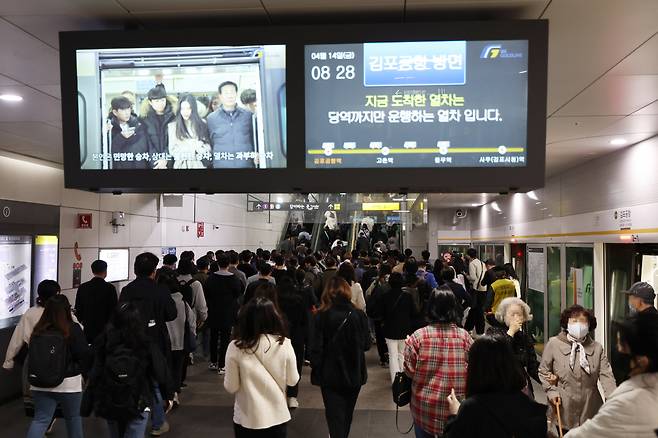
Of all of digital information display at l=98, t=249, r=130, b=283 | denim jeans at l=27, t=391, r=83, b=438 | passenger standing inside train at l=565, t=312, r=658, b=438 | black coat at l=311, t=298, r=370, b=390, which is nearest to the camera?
passenger standing inside train at l=565, t=312, r=658, b=438

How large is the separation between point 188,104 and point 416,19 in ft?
5.38

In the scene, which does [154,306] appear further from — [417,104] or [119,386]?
[417,104]

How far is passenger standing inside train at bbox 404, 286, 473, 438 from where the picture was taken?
368 centimetres

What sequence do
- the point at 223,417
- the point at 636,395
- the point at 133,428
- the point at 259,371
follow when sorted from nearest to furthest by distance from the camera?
1. the point at 636,395
2. the point at 259,371
3. the point at 133,428
4. the point at 223,417

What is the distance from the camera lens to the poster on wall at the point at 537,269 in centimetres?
1116

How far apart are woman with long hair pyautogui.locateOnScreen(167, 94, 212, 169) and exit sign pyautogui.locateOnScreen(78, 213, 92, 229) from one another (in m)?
6.59

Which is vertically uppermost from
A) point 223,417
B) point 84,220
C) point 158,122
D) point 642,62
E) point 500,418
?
point 642,62

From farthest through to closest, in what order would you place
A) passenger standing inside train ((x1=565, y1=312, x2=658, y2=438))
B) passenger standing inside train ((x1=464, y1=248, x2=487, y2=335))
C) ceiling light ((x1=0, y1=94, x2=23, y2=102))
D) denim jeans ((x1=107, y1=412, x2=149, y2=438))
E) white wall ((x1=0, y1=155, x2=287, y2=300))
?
passenger standing inside train ((x1=464, y1=248, x2=487, y2=335)) < white wall ((x1=0, y1=155, x2=287, y2=300)) < ceiling light ((x1=0, y1=94, x2=23, y2=102)) < denim jeans ((x1=107, y1=412, x2=149, y2=438)) < passenger standing inside train ((x1=565, y1=312, x2=658, y2=438))

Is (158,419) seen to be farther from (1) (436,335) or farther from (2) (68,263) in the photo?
(2) (68,263)

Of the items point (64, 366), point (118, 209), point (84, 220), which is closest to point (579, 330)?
point (64, 366)

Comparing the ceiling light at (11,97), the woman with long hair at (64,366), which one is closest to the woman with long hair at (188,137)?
the woman with long hair at (64,366)

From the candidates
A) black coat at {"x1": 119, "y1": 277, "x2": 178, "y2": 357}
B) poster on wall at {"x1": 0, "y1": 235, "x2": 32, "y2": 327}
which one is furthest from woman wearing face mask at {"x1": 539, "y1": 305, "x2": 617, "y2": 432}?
poster on wall at {"x1": 0, "y1": 235, "x2": 32, "y2": 327}

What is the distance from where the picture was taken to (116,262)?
1060 centimetres

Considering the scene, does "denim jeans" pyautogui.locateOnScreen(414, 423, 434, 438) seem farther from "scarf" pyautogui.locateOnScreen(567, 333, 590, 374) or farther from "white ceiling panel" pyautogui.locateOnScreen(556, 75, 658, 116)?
"white ceiling panel" pyautogui.locateOnScreen(556, 75, 658, 116)
